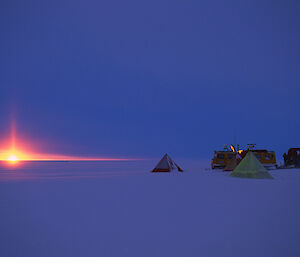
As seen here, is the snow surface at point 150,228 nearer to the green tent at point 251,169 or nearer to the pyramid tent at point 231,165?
the green tent at point 251,169

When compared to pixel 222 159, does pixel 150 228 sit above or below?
below

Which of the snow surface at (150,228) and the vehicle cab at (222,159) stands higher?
the vehicle cab at (222,159)

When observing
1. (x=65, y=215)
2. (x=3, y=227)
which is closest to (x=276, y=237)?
(x=65, y=215)

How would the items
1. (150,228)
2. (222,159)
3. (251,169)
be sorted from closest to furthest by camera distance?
(150,228) → (251,169) → (222,159)

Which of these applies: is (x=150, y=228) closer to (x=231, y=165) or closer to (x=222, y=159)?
(x=231, y=165)

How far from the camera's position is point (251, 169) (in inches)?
614

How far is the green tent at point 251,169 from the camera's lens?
1522 cm

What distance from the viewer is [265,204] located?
711 cm

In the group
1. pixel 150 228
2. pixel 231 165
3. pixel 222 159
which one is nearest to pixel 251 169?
pixel 231 165

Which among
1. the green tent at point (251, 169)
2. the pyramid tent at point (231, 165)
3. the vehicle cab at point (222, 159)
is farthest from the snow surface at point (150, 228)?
the vehicle cab at point (222, 159)

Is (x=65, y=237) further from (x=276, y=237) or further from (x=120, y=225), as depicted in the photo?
(x=276, y=237)

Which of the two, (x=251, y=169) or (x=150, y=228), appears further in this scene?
(x=251, y=169)

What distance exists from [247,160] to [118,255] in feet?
49.2

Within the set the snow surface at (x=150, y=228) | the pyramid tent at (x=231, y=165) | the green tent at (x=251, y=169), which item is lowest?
the snow surface at (x=150, y=228)
